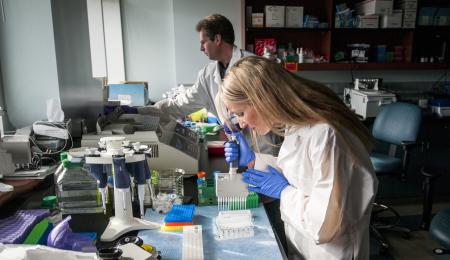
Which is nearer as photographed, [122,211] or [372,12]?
[122,211]

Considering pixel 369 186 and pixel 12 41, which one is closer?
pixel 369 186

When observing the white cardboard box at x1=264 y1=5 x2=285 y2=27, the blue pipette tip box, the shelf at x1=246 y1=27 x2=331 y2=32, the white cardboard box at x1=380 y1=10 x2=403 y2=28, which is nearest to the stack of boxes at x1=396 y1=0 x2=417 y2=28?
the white cardboard box at x1=380 y1=10 x2=403 y2=28

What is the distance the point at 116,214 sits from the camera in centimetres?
121

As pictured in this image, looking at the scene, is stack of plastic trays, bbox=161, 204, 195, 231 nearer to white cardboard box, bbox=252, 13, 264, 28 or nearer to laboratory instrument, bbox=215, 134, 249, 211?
laboratory instrument, bbox=215, 134, 249, 211

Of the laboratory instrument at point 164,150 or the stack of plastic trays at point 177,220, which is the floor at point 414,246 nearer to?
the laboratory instrument at point 164,150

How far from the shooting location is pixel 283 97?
3.46 feet

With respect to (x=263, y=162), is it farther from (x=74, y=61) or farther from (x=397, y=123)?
(x=397, y=123)

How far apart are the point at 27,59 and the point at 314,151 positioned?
143 centimetres

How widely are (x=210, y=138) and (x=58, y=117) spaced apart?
102cm

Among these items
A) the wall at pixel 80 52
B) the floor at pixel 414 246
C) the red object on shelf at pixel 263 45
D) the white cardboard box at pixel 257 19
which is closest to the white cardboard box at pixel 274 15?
the white cardboard box at pixel 257 19

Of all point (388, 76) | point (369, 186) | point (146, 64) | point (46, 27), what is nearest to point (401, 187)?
point (388, 76)

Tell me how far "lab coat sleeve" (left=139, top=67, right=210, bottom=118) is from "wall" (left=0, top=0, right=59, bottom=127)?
0.78 meters

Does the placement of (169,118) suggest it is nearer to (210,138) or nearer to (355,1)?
(210,138)

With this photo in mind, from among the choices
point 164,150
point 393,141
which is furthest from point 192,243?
point 393,141
